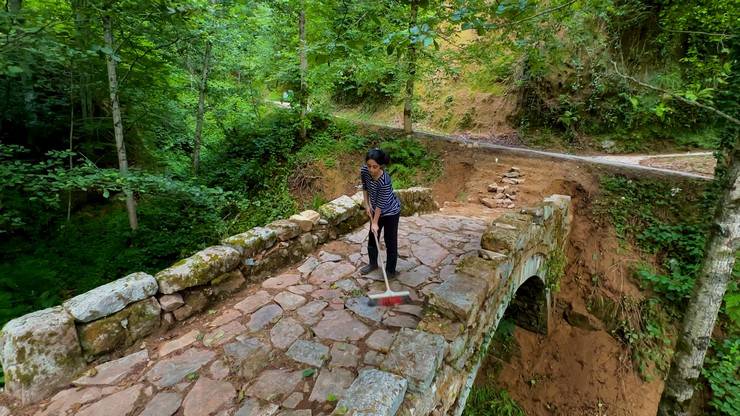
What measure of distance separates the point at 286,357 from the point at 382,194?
1898 millimetres

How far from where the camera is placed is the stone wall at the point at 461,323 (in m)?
2.35

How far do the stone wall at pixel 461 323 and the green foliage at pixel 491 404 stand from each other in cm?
297

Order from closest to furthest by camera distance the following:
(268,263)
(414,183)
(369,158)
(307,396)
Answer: (307,396), (369,158), (268,263), (414,183)

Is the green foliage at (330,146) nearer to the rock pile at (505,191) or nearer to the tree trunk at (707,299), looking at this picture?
the rock pile at (505,191)

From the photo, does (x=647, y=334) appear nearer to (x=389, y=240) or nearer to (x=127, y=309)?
(x=389, y=240)

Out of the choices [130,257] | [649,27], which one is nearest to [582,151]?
[649,27]

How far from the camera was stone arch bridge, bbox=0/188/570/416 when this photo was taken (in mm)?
2354

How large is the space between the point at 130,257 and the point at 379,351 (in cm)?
588

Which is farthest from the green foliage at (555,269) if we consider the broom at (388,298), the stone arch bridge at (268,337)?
the broom at (388,298)

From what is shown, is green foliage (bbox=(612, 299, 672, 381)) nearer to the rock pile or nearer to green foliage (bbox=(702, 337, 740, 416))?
green foliage (bbox=(702, 337, 740, 416))

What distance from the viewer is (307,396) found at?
2430 mm

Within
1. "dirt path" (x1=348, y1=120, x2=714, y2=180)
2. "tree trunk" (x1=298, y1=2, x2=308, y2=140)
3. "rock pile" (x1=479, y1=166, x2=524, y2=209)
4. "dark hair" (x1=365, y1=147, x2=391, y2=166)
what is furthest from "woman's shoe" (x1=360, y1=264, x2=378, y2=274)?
"dirt path" (x1=348, y1=120, x2=714, y2=180)

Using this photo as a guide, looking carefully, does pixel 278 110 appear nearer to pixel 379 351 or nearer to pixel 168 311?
pixel 168 311

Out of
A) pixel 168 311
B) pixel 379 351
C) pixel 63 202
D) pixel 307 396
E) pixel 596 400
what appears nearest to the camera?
pixel 307 396
